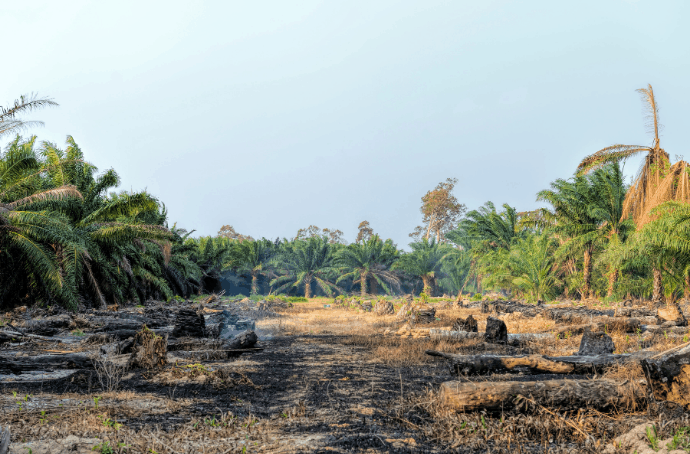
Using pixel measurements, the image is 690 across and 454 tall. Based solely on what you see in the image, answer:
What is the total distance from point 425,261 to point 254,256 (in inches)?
699

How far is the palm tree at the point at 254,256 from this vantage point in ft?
136

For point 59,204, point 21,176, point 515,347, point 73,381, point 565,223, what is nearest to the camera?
point 73,381

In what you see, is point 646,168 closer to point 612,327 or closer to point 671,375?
point 612,327

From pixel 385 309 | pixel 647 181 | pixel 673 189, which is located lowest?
pixel 385 309

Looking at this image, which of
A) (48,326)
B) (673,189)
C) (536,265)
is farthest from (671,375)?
(536,265)

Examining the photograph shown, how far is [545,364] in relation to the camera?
17.5 feet

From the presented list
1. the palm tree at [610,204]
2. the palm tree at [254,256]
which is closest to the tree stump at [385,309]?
the palm tree at [610,204]

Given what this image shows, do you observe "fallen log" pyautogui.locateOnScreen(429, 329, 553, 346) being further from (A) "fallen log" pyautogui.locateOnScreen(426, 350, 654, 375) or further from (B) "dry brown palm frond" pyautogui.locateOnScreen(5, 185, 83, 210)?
(B) "dry brown palm frond" pyautogui.locateOnScreen(5, 185, 83, 210)

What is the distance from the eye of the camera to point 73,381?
5664 mm

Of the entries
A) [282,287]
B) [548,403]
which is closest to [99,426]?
[548,403]

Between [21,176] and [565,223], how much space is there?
2483cm

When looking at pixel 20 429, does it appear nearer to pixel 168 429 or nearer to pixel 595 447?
pixel 168 429

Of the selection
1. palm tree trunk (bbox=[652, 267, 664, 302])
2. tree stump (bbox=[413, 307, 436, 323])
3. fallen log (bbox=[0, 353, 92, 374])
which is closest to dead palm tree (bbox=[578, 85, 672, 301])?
palm tree trunk (bbox=[652, 267, 664, 302])

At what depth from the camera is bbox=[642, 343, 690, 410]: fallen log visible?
368 centimetres
